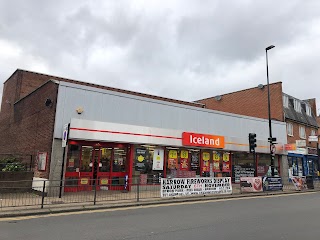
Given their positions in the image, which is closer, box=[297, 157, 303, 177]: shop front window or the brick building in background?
the brick building in background

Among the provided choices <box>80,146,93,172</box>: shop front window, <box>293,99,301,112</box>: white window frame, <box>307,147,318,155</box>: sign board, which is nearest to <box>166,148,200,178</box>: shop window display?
<box>80,146,93,172</box>: shop front window

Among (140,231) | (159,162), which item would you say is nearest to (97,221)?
(140,231)

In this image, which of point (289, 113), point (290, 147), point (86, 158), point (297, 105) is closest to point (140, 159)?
point (86, 158)

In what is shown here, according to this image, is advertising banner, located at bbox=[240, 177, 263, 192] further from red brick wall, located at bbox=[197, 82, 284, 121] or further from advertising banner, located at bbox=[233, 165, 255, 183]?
red brick wall, located at bbox=[197, 82, 284, 121]

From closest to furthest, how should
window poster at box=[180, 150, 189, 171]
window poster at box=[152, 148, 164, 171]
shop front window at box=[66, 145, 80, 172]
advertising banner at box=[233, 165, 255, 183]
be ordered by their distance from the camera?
shop front window at box=[66, 145, 80, 172]
window poster at box=[152, 148, 164, 171]
window poster at box=[180, 150, 189, 171]
advertising banner at box=[233, 165, 255, 183]

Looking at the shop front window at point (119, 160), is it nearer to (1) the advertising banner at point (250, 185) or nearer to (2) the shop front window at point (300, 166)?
(1) the advertising banner at point (250, 185)

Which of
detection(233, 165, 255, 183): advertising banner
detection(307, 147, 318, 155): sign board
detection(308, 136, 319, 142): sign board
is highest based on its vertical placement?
detection(308, 136, 319, 142): sign board

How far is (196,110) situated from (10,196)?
12524 mm

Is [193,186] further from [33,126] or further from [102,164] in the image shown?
[33,126]

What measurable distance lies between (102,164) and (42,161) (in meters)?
3.12

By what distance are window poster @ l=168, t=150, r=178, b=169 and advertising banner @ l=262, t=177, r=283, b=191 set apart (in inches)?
220

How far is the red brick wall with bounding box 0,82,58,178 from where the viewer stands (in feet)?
50.0

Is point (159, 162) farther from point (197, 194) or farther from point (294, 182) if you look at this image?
point (294, 182)

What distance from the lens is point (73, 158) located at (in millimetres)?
15383
